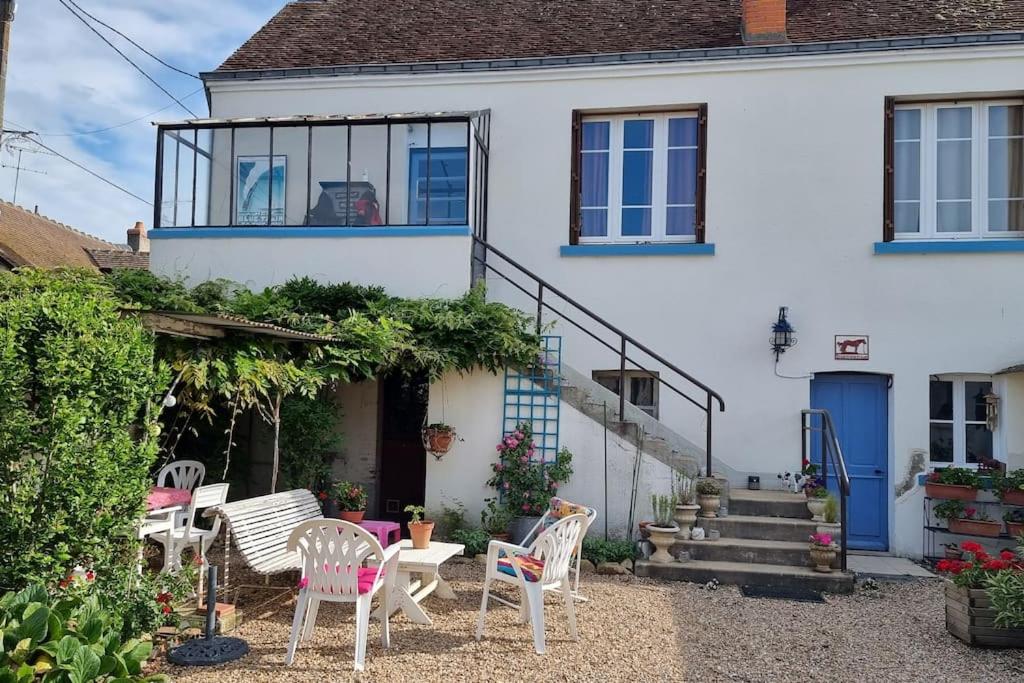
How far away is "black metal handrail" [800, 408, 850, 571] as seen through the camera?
720cm

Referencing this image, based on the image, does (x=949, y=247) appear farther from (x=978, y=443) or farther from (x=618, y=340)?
(x=618, y=340)

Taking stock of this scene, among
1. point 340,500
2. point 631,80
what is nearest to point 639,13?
point 631,80

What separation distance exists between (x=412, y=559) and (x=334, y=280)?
12.9 feet

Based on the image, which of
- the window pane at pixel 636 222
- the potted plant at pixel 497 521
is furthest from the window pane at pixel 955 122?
the potted plant at pixel 497 521

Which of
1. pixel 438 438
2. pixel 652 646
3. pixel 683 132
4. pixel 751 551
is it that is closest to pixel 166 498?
pixel 438 438

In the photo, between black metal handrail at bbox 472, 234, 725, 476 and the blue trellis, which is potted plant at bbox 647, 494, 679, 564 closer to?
black metal handrail at bbox 472, 234, 725, 476

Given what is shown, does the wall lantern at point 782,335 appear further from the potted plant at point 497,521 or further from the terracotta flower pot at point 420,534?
the terracotta flower pot at point 420,534

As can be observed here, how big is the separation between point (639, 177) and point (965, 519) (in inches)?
208

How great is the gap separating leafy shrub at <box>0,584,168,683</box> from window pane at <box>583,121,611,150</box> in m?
7.61

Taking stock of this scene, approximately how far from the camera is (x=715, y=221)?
9.38 m

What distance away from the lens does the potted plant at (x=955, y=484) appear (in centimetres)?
823

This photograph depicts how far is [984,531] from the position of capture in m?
8.16

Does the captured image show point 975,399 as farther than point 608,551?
Yes

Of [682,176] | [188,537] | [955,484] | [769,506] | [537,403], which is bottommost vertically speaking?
[188,537]
